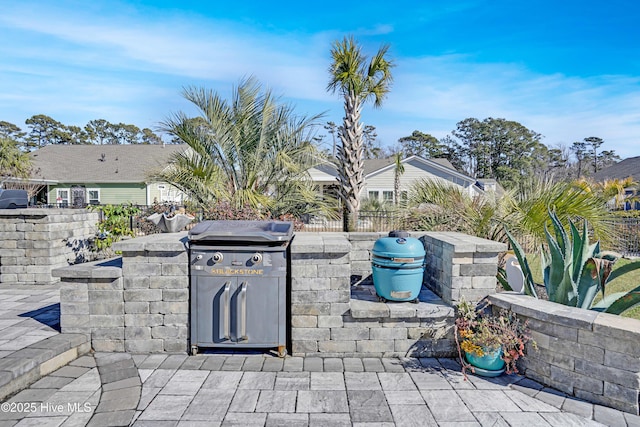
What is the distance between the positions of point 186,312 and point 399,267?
6.51ft

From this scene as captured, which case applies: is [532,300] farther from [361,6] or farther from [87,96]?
[87,96]

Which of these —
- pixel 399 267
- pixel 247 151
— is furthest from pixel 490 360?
pixel 247 151

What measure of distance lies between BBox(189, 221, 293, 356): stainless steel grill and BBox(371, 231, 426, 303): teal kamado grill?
0.91m

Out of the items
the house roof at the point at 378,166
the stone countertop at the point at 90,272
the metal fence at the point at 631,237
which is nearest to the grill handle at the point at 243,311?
the stone countertop at the point at 90,272

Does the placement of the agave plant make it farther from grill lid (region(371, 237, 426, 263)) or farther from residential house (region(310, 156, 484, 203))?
residential house (region(310, 156, 484, 203))

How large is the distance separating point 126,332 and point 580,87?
Result: 55.3 ft

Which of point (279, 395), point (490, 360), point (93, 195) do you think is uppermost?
point (93, 195)

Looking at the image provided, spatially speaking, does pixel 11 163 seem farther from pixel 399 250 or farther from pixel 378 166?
pixel 378 166

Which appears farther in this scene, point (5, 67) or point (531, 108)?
point (531, 108)

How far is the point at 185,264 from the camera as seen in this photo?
3234mm

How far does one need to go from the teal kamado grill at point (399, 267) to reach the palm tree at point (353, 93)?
5.18 metres

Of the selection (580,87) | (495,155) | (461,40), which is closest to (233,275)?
(461,40)

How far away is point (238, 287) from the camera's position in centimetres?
313

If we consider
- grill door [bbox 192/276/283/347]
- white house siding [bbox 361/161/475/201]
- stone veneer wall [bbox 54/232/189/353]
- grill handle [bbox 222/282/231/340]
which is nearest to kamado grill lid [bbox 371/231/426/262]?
grill door [bbox 192/276/283/347]
